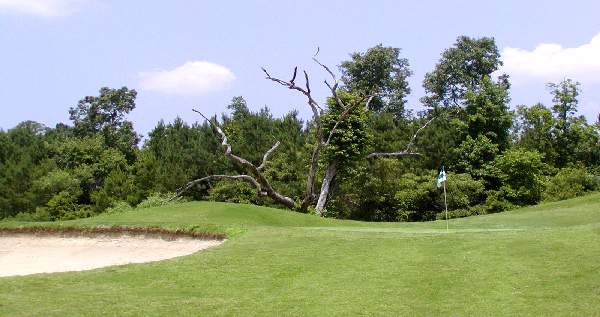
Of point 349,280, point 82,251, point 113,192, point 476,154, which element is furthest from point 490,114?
point 349,280

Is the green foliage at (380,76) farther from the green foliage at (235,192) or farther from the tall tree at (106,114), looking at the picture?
the tall tree at (106,114)

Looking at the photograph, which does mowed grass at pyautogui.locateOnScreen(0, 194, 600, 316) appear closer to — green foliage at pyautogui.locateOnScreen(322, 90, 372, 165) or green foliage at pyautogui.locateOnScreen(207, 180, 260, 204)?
green foliage at pyautogui.locateOnScreen(322, 90, 372, 165)

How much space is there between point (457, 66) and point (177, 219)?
3308 cm

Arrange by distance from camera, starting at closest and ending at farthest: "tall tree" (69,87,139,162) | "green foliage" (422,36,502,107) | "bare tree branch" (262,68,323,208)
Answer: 1. "bare tree branch" (262,68,323,208)
2. "green foliage" (422,36,502,107)
3. "tall tree" (69,87,139,162)

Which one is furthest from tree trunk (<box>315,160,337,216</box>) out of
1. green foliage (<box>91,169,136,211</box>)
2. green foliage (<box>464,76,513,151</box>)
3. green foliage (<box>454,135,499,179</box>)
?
green foliage (<box>91,169,136,211</box>)

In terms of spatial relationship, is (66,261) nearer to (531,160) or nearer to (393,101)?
(531,160)

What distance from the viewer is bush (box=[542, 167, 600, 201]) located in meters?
36.9

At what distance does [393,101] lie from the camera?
5066 centimetres

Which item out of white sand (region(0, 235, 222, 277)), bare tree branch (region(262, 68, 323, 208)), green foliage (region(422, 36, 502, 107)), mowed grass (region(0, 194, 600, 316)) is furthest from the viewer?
green foliage (region(422, 36, 502, 107))

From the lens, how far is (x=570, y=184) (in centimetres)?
3753

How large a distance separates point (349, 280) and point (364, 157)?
1139 inches

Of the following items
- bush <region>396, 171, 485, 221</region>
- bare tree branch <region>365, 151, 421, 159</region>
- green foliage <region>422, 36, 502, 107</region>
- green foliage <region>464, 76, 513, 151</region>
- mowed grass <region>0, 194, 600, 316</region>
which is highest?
green foliage <region>422, 36, 502, 107</region>

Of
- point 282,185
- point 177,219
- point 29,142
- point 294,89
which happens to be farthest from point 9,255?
point 29,142

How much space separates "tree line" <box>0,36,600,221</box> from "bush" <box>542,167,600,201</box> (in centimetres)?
9
